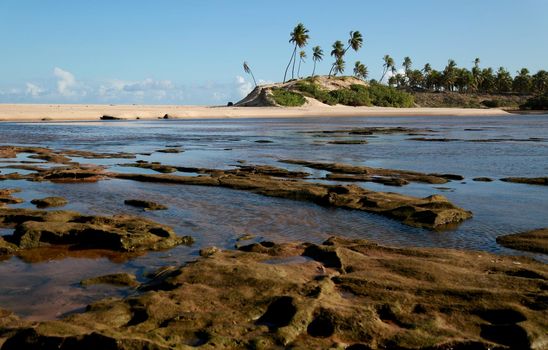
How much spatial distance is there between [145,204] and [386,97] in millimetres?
105928

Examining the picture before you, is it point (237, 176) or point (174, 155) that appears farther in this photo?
point (174, 155)

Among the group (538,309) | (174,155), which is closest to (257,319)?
(538,309)

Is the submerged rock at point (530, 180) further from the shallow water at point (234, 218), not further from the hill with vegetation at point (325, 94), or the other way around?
the hill with vegetation at point (325, 94)

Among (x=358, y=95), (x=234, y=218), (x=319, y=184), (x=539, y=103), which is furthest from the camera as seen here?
(x=539, y=103)

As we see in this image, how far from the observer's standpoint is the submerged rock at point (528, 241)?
923cm

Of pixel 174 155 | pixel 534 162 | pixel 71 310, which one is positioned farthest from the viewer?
pixel 174 155

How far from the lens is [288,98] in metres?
98.8

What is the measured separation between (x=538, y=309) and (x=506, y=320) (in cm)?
46

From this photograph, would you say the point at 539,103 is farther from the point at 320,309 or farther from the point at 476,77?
the point at 320,309

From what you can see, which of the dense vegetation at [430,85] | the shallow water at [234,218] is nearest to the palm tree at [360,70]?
the dense vegetation at [430,85]

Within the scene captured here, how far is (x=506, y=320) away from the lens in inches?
229

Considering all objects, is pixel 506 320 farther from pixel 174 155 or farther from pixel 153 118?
pixel 153 118

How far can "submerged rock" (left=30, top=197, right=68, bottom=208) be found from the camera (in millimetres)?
12854

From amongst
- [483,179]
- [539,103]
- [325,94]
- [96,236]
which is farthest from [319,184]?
[539,103]
